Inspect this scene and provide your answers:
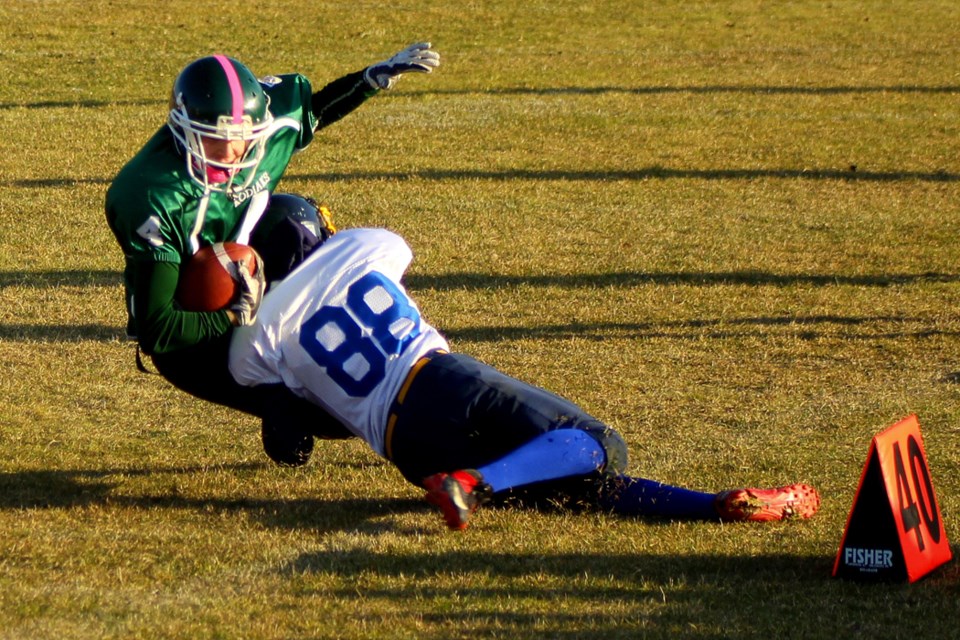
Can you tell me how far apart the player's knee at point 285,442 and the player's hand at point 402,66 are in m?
1.57

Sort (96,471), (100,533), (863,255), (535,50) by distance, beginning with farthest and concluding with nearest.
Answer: (535,50)
(863,255)
(96,471)
(100,533)

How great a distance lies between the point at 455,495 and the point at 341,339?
2.81 ft

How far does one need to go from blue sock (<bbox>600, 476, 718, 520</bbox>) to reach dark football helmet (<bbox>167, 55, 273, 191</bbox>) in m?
A: 1.74

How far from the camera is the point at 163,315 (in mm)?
4340

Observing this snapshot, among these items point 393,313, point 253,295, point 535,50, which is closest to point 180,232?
point 253,295

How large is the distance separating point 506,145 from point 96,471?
7570 mm

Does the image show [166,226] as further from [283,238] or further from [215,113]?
[283,238]

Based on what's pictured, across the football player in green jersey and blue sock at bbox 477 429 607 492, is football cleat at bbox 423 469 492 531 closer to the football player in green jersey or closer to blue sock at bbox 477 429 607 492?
blue sock at bbox 477 429 607 492

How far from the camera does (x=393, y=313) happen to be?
4516 mm

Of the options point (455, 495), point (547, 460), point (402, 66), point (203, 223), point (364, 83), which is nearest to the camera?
point (455, 495)

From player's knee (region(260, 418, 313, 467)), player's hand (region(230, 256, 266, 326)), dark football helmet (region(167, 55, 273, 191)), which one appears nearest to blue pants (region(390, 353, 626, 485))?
player's knee (region(260, 418, 313, 467))

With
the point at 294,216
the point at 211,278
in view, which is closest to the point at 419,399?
the point at 211,278

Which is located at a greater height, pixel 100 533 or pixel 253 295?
pixel 253 295

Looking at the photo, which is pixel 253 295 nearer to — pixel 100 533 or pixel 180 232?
pixel 180 232
